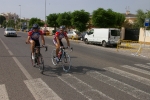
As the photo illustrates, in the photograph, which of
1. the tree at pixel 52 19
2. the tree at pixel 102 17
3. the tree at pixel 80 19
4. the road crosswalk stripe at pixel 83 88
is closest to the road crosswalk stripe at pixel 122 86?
the road crosswalk stripe at pixel 83 88

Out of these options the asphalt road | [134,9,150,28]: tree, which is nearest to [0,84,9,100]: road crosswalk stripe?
the asphalt road

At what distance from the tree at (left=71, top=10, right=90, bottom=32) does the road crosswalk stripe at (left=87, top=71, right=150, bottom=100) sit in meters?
28.5

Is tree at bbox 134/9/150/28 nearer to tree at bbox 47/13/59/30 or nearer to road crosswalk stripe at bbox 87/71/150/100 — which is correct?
tree at bbox 47/13/59/30

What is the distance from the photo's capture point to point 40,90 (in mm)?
5262

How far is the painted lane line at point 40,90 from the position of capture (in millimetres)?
4748

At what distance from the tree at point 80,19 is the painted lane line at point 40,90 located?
29815mm

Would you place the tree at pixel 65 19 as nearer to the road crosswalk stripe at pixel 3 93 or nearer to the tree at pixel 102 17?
the tree at pixel 102 17

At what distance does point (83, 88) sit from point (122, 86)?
1278mm

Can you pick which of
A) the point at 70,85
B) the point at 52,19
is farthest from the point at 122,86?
the point at 52,19

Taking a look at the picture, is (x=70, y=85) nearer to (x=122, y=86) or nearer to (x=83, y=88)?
(x=83, y=88)

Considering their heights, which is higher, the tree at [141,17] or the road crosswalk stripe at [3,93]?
the tree at [141,17]

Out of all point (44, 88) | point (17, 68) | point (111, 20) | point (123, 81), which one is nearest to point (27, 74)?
point (17, 68)

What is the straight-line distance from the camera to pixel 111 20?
31766 millimetres

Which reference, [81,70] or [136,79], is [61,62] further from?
[136,79]
